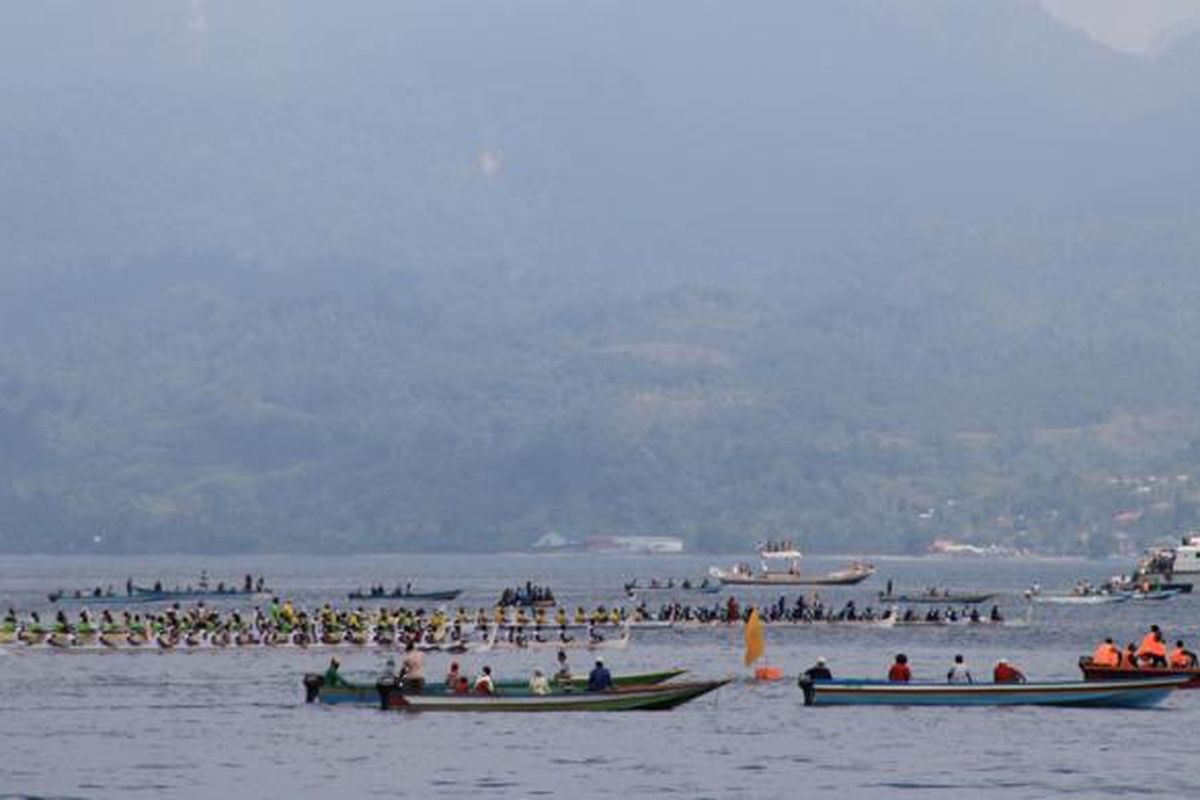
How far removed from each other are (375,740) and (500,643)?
64.6 meters

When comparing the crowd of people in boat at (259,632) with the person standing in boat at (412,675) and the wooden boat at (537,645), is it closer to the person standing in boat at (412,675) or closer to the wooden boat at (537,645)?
the wooden boat at (537,645)

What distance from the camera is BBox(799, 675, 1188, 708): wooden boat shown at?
461ft

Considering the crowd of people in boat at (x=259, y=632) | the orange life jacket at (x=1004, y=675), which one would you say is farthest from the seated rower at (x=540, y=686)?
the crowd of people in boat at (x=259, y=632)

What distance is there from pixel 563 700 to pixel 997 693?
1965 centimetres

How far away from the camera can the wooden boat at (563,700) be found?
13925 centimetres

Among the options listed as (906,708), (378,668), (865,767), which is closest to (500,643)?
(378,668)

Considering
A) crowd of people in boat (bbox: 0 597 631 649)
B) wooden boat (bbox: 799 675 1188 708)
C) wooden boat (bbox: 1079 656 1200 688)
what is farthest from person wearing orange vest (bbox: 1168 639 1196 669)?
crowd of people in boat (bbox: 0 597 631 649)

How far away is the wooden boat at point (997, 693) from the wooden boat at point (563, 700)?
551cm

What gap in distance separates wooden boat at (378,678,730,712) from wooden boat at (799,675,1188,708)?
5.51 metres

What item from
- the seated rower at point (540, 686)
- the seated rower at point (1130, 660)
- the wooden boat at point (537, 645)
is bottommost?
the seated rower at point (540, 686)

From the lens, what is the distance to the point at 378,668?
6865 inches

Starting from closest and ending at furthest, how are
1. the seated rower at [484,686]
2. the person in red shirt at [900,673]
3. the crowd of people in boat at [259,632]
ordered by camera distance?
the seated rower at [484,686] → the person in red shirt at [900,673] → the crowd of people in boat at [259,632]

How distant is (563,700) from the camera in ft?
455

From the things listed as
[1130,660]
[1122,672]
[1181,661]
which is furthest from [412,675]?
[1181,661]
